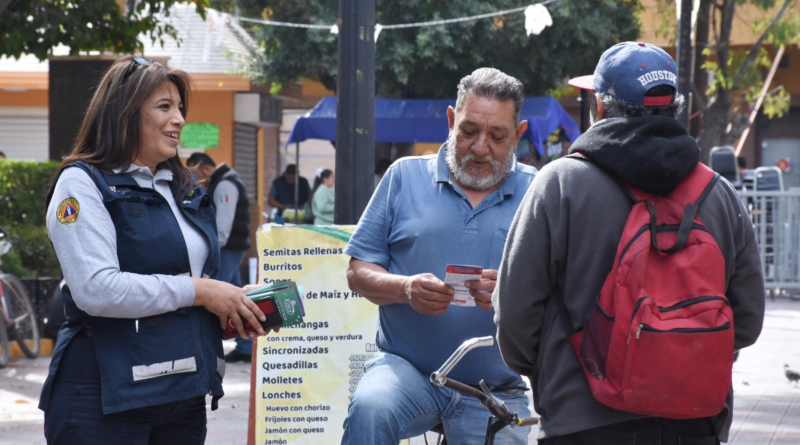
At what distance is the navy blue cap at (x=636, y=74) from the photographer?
2729 mm

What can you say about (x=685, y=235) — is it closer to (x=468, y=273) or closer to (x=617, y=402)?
(x=617, y=402)

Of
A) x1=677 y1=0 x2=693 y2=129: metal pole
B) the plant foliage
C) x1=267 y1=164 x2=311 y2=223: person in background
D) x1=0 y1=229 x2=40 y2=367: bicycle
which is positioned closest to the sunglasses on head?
x1=0 y1=229 x2=40 y2=367: bicycle

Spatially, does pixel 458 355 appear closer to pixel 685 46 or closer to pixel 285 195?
pixel 685 46

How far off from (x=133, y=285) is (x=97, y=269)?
111 mm

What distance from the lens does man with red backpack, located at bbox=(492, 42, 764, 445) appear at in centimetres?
246

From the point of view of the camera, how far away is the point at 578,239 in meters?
2.63

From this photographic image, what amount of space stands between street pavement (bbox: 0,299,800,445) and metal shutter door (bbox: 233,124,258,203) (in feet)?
38.8

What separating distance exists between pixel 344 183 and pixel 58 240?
8.33 ft

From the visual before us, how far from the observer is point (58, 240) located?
9.58 feet

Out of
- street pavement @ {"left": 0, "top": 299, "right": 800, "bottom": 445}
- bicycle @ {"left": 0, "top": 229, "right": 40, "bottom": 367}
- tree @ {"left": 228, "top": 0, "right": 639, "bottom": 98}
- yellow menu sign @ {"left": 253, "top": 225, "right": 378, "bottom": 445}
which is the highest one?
tree @ {"left": 228, "top": 0, "right": 639, "bottom": 98}

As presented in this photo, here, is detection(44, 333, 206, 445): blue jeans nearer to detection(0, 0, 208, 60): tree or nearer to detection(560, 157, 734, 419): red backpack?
detection(560, 157, 734, 419): red backpack

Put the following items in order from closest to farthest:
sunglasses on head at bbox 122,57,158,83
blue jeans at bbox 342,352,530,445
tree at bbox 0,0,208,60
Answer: sunglasses on head at bbox 122,57,158,83, blue jeans at bbox 342,352,530,445, tree at bbox 0,0,208,60

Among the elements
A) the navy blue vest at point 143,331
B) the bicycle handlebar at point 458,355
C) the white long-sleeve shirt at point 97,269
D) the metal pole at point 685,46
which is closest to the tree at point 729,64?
the metal pole at point 685,46

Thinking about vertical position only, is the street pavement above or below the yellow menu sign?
below
